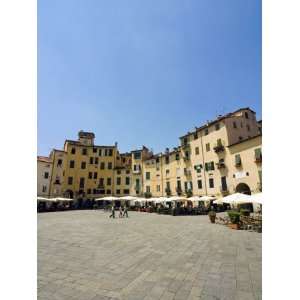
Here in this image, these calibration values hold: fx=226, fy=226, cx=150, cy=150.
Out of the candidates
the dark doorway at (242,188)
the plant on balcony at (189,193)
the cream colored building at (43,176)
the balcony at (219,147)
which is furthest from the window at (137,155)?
the dark doorway at (242,188)

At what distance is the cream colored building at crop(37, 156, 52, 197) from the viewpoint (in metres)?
41.9

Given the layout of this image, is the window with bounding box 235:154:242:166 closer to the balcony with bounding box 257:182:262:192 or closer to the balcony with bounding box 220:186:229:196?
the balcony with bounding box 257:182:262:192

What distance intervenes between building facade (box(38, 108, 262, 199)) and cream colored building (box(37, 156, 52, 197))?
78cm

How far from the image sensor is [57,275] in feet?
19.4

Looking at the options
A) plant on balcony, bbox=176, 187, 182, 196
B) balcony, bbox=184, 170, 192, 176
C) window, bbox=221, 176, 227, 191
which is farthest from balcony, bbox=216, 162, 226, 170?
plant on balcony, bbox=176, 187, 182, 196

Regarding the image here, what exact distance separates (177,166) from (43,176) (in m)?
25.5

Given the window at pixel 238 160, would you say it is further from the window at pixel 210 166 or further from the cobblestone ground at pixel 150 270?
the cobblestone ground at pixel 150 270

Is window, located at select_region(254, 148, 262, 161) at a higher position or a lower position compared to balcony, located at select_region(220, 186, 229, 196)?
higher

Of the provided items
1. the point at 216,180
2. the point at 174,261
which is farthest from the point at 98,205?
the point at 174,261
